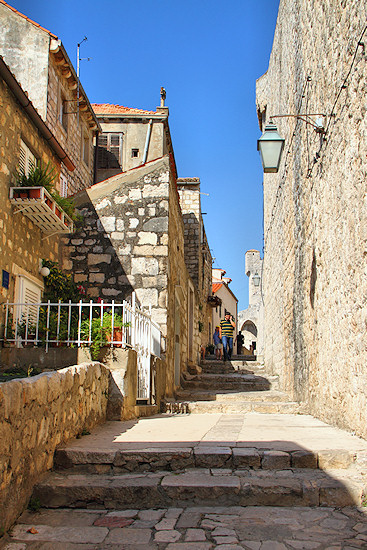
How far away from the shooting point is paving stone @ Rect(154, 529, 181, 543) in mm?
3057

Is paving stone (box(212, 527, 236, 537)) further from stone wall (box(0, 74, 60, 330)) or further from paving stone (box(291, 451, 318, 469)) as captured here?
stone wall (box(0, 74, 60, 330))

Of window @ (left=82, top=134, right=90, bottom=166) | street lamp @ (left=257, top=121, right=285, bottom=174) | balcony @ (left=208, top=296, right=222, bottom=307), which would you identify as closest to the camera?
street lamp @ (left=257, top=121, right=285, bottom=174)

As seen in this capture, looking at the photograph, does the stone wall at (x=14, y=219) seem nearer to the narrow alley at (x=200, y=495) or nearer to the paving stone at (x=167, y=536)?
the narrow alley at (x=200, y=495)

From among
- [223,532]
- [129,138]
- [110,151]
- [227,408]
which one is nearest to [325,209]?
[227,408]

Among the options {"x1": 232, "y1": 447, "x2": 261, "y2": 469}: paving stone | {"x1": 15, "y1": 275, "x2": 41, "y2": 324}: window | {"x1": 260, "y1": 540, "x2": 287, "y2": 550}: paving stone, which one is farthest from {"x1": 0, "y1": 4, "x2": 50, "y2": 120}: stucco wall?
{"x1": 260, "y1": 540, "x2": 287, "y2": 550}: paving stone

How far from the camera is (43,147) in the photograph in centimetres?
948

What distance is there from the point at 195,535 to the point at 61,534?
0.77m

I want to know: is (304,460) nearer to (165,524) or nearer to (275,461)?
(275,461)

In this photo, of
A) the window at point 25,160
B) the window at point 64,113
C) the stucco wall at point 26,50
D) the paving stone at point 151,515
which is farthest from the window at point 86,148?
the paving stone at point 151,515

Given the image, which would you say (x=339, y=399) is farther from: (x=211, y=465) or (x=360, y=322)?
(x=211, y=465)

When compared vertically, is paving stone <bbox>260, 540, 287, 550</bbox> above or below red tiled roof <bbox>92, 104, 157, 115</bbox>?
below

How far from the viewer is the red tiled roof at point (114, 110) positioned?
65.2 ft

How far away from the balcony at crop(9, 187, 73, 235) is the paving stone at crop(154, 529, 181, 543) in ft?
18.0

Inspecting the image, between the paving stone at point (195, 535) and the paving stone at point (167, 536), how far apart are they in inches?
2.1
